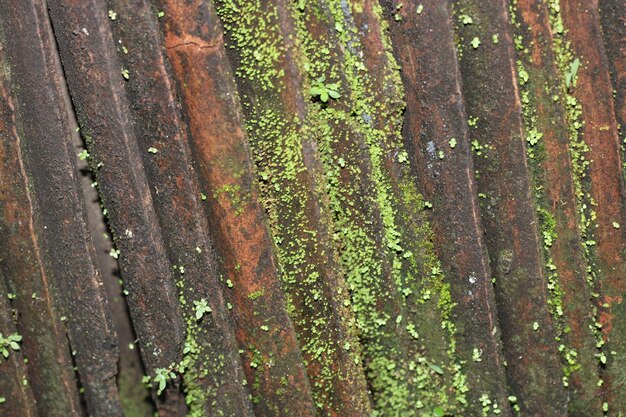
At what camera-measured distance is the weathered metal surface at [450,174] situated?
2.40 m

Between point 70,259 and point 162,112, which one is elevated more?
point 162,112

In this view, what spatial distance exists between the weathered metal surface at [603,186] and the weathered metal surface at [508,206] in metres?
0.22

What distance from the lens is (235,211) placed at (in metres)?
2.40

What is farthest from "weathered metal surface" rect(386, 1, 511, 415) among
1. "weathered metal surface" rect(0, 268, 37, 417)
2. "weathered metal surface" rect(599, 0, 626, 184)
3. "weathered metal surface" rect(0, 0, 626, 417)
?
"weathered metal surface" rect(0, 268, 37, 417)

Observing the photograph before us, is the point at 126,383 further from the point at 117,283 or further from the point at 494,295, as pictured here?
the point at 494,295

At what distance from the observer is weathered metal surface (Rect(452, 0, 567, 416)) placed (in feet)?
7.86

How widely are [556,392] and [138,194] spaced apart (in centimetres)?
166

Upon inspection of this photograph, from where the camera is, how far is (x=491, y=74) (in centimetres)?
241

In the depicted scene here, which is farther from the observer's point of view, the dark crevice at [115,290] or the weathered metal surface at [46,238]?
the dark crevice at [115,290]

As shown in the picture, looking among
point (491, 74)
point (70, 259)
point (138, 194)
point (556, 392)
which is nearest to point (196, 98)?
point (138, 194)

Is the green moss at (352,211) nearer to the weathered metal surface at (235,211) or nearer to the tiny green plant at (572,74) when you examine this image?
the weathered metal surface at (235,211)

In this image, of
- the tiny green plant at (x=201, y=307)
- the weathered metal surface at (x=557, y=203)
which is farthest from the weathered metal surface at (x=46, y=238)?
the weathered metal surface at (x=557, y=203)

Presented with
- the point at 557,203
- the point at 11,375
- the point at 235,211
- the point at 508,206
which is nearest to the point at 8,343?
the point at 11,375

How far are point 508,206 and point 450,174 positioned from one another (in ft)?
0.79
